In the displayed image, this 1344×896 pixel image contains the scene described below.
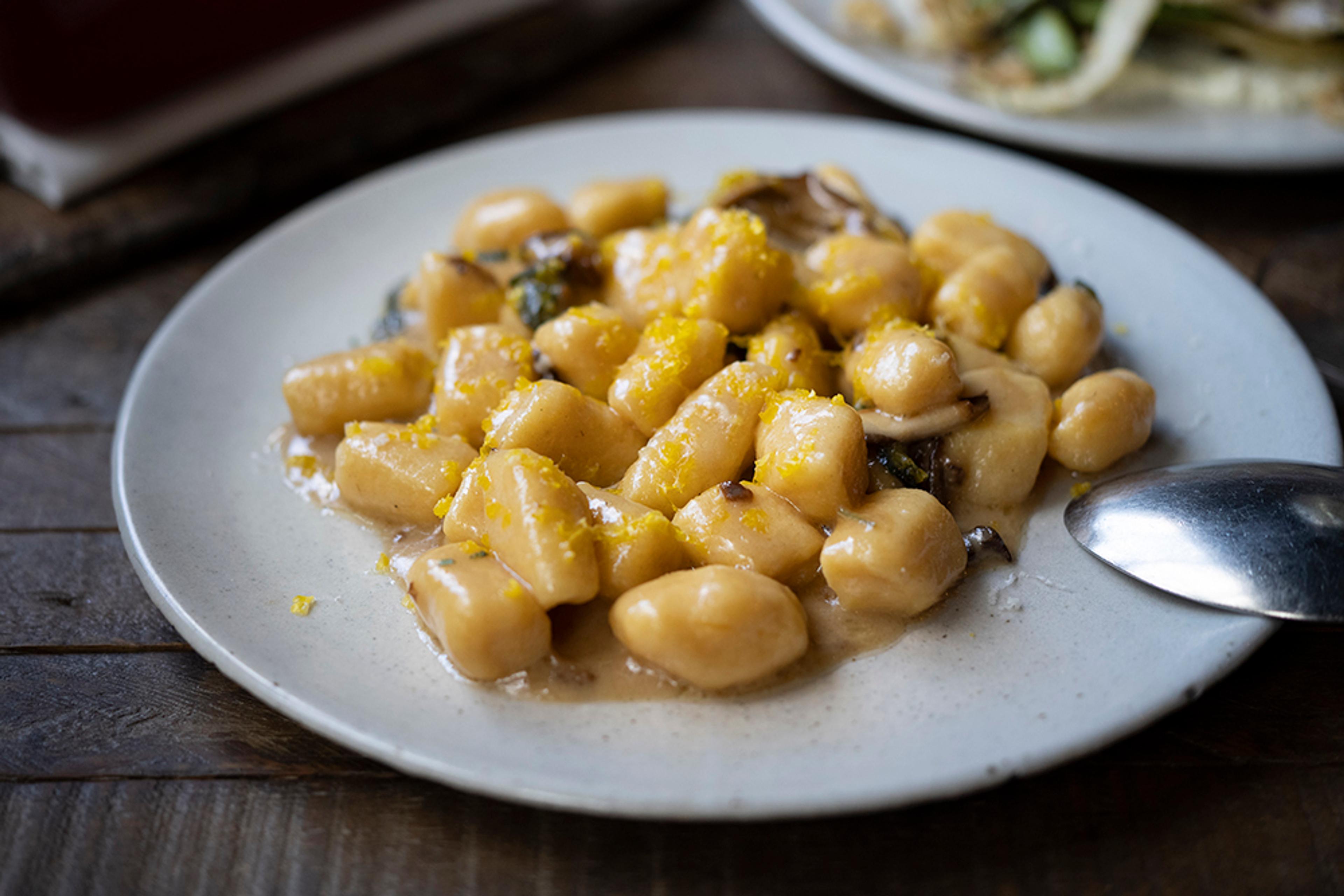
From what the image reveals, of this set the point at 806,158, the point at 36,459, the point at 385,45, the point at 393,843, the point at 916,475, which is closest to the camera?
the point at 393,843

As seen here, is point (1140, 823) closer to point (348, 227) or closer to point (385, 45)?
point (348, 227)

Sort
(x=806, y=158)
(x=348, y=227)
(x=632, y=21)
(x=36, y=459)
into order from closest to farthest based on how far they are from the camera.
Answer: (x=36, y=459), (x=348, y=227), (x=806, y=158), (x=632, y=21)

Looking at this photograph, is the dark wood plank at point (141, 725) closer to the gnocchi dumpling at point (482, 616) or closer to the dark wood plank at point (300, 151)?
the gnocchi dumpling at point (482, 616)

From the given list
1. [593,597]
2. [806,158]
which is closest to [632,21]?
[806,158]

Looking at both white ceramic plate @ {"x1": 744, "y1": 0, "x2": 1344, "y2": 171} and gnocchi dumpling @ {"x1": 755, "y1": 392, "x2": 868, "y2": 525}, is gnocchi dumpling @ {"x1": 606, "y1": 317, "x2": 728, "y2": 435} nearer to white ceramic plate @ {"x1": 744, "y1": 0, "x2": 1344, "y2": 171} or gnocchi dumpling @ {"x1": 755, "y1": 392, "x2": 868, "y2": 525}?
gnocchi dumpling @ {"x1": 755, "y1": 392, "x2": 868, "y2": 525}

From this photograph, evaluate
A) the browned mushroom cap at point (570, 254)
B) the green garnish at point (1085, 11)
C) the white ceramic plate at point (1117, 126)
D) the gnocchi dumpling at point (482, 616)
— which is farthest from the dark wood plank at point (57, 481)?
the green garnish at point (1085, 11)

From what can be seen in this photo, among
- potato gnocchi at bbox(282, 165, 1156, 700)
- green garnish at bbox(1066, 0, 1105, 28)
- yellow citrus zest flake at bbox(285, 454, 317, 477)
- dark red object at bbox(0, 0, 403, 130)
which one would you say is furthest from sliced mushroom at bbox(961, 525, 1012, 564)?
dark red object at bbox(0, 0, 403, 130)
